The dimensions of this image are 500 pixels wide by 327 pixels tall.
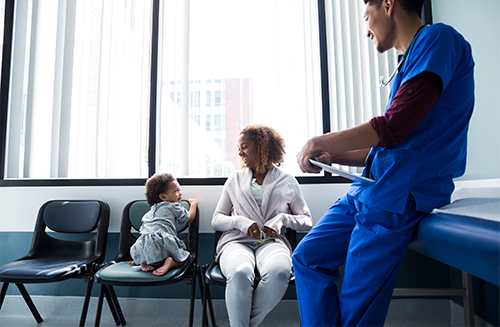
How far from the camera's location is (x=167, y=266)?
1.79 m

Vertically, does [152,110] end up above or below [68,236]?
above

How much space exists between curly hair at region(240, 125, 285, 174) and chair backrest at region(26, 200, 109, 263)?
1224 mm

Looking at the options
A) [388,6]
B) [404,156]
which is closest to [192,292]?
[404,156]

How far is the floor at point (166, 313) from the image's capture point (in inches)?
84.7

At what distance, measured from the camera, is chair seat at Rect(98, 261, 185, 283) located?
66.1 inches

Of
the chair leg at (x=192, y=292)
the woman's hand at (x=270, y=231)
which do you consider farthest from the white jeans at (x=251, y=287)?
the chair leg at (x=192, y=292)

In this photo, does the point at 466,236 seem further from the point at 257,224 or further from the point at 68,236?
the point at 68,236

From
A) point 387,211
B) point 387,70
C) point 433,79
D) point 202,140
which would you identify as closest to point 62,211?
point 202,140

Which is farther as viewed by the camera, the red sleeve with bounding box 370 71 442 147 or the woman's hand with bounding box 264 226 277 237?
the woman's hand with bounding box 264 226 277 237

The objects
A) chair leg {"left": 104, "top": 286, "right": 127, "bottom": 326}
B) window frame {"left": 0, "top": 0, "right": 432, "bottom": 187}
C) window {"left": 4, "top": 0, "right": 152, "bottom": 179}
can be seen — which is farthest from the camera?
window {"left": 4, "top": 0, "right": 152, "bottom": 179}

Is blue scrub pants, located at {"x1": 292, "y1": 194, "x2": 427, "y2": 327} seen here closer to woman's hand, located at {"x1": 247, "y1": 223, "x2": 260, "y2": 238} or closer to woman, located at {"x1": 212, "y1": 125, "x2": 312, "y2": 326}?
woman, located at {"x1": 212, "y1": 125, "x2": 312, "y2": 326}

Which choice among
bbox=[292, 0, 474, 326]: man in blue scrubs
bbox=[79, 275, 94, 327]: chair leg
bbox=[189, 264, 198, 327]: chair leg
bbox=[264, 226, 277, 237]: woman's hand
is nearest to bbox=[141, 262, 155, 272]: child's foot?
bbox=[189, 264, 198, 327]: chair leg

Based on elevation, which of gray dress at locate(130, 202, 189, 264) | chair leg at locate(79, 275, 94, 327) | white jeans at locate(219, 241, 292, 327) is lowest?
chair leg at locate(79, 275, 94, 327)

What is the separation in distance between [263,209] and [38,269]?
1.42 meters
